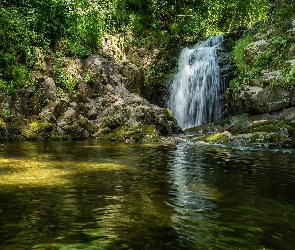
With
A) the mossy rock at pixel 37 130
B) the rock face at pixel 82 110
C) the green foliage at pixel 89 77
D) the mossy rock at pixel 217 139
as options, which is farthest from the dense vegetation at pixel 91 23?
the mossy rock at pixel 217 139

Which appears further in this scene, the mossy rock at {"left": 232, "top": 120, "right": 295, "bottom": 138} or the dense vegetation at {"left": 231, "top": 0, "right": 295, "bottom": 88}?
the dense vegetation at {"left": 231, "top": 0, "right": 295, "bottom": 88}

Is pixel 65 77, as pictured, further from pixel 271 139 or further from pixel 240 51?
pixel 240 51

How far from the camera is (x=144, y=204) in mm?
5445

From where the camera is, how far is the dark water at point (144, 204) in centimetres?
397

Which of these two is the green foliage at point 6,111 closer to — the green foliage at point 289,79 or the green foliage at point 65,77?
the green foliage at point 65,77

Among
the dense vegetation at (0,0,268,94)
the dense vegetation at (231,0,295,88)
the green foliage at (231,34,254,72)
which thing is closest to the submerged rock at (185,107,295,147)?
the dense vegetation at (231,0,295,88)

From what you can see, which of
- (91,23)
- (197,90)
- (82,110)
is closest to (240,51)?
(197,90)

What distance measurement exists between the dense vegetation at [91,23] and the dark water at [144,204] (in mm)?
11545

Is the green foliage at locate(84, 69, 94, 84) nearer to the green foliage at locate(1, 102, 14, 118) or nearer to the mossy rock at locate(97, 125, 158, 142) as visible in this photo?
the mossy rock at locate(97, 125, 158, 142)

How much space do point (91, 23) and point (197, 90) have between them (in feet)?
28.1

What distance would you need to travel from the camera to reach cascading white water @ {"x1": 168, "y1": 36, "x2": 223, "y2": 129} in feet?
80.0

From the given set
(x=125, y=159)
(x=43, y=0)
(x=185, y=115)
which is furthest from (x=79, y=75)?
(x=125, y=159)

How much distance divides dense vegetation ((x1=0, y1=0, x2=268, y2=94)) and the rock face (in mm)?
1045

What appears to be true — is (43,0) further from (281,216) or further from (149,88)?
(281,216)
